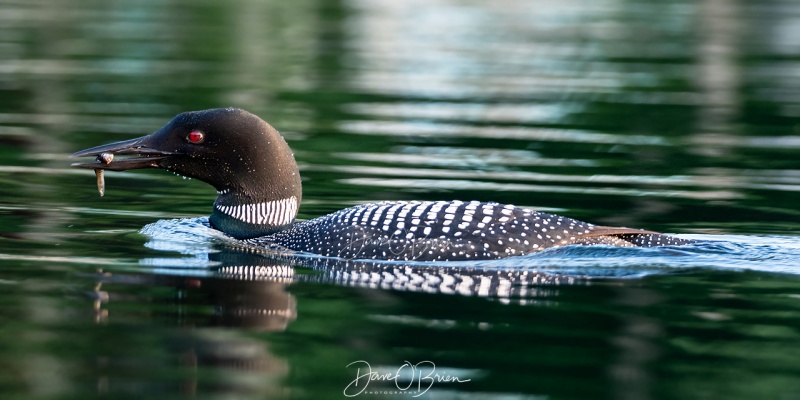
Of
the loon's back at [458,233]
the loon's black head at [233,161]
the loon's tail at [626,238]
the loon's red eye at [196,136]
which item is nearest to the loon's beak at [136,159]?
the loon's black head at [233,161]

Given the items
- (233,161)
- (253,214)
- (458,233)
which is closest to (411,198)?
(253,214)

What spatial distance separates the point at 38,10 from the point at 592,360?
23017mm

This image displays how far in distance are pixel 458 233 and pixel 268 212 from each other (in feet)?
4.19

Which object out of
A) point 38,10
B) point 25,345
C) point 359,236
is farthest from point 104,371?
point 38,10

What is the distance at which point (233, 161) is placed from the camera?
25.9ft

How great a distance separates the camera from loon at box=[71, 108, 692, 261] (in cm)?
727

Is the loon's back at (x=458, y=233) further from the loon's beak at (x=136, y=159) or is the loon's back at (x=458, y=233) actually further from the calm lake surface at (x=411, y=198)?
the loon's beak at (x=136, y=159)

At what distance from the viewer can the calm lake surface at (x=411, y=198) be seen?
5.12 m

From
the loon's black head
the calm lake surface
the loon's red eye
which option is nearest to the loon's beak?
the loon's black head

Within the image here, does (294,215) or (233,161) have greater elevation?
(233,161)

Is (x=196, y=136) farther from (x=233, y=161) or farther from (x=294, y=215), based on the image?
(x=294, y=215)

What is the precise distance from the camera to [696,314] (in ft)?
20.1

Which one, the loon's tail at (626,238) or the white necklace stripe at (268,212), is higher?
the loon's tail at (626,238)

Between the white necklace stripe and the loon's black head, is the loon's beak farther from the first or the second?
the white necklace stripe
